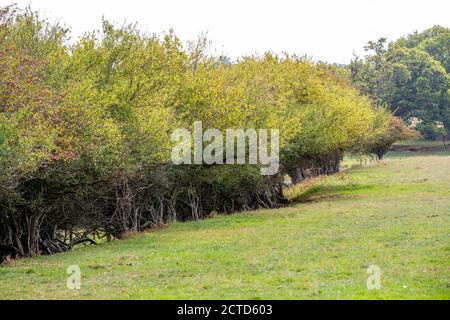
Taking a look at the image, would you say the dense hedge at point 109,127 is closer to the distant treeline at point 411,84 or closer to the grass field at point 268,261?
the grass field at point 268,261

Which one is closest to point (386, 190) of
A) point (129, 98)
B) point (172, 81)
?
point (172, 81)

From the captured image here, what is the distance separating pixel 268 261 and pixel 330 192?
36515mm

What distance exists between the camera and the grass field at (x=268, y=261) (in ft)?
56.0

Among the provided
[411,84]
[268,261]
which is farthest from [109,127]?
[411,84]

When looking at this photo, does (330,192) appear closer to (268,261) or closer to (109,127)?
(109,127)

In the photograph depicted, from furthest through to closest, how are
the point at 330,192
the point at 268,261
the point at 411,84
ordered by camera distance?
the point at 411,84 < the point at 330,192 < the point at 268,261

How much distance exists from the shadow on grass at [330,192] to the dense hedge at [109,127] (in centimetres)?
479

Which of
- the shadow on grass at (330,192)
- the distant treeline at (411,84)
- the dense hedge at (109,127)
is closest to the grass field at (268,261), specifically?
the dense hedge at (109,127)

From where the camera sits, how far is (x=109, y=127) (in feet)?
90.7

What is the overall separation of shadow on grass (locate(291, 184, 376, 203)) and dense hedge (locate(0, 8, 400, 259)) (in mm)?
4792

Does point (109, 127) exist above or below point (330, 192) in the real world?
above

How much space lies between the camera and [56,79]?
2834 centimetres
